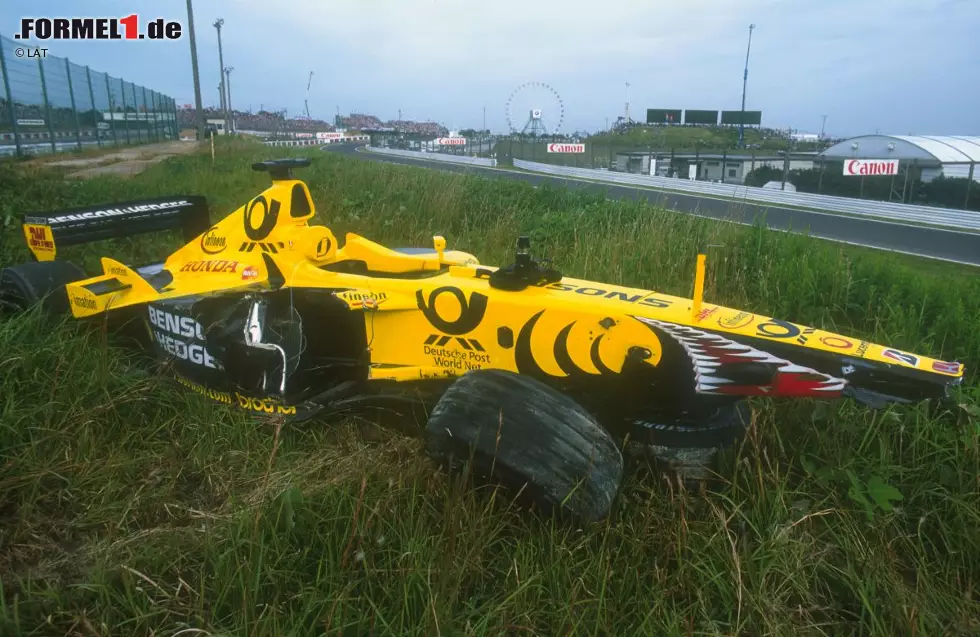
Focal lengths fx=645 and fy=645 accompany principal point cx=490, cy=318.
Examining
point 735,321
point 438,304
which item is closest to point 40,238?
point 438,304

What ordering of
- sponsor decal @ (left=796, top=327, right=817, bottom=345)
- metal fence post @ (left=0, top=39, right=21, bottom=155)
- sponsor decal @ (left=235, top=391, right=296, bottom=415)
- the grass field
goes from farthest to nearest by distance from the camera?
metal fence post @ (left=0, top=39, right=21, bottom=155) → sponsor decal @ (left=235, top=391, right=296, bottom=415) → sponsor decal @ (left=796, top=327, right=817, bottom=345) → the grass field

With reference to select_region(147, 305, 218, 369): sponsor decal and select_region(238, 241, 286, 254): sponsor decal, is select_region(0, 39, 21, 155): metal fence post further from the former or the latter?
select_region(238, 241, 286, 254): sponsor decal

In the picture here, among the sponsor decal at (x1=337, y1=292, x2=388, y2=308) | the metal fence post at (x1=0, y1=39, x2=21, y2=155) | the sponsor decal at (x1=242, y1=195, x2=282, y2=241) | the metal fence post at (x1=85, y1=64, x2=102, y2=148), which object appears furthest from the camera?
the metal fence post at (x1=85, y1=64, x2=102, y2=148)

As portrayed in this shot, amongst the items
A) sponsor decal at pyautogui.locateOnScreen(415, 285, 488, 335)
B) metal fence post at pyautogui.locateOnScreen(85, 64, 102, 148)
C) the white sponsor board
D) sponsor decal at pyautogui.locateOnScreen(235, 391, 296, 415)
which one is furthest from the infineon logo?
metal fence post at pyautogui.locateOnScreen(85, 64, 102, 148)

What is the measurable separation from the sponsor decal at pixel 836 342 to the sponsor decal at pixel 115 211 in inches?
207

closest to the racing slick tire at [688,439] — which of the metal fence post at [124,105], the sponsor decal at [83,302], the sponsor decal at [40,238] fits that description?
the sponsor decal at [83,302]

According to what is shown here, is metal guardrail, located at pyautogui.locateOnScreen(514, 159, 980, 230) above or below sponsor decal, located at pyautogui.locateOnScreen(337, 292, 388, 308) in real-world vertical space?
below

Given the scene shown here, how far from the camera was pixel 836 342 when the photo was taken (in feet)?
9.83

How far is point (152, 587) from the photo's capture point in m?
2.46

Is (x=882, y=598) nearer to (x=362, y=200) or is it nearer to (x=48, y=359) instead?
(x=48, y=359)

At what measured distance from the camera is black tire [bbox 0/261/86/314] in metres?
4.92

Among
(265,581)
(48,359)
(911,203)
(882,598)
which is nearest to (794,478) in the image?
(882,598)

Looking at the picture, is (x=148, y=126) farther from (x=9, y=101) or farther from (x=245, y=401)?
(x=245, y=401)

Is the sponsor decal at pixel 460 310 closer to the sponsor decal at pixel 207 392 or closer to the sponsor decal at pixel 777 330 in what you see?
the sponsor decal at pixel 777 330
